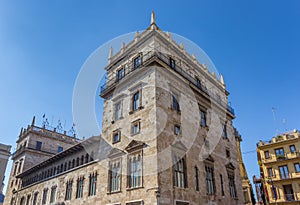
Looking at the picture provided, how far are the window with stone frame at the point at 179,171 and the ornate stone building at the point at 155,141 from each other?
0.25 feet

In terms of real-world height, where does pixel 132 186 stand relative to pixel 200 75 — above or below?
below

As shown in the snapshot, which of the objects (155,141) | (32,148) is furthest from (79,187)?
(32,148)

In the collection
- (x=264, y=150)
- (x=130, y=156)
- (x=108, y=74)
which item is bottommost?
(x=130, y=156)

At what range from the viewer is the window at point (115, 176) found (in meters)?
19.9

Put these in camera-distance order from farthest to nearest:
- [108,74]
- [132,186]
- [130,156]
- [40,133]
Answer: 1. [40,133]
2. [108,74]
3. [130,156]
4. [132,186]

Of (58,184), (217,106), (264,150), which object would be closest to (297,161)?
(264,150)

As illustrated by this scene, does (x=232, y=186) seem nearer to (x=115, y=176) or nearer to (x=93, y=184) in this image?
(x=115, y=176)

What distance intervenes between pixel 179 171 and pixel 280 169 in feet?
103

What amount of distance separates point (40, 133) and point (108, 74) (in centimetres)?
2687

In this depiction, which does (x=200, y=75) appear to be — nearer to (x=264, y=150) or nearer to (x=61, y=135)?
(x=264, y=150)

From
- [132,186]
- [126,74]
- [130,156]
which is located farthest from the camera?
[126,74]

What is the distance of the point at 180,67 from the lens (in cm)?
2477

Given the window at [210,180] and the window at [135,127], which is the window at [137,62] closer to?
the window at [135,127]

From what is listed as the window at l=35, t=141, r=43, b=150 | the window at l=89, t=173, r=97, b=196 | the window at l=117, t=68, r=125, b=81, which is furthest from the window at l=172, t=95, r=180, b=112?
the window at l=35, t=141, r=43, b=150
